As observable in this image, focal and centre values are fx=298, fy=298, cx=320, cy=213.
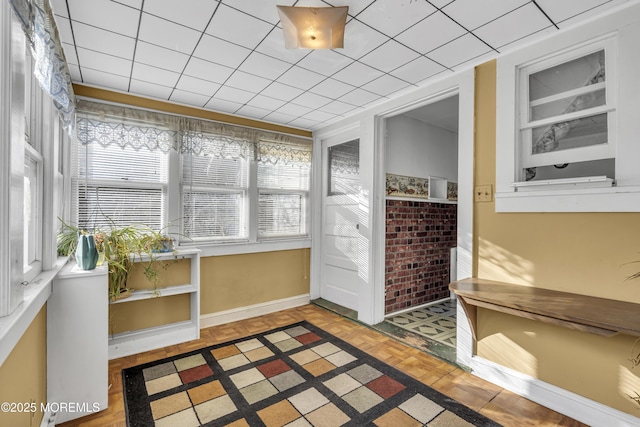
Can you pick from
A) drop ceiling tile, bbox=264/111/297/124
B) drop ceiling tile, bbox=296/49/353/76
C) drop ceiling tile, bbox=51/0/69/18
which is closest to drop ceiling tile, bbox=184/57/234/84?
drop ceiling tile, bbox=296/49/353/76

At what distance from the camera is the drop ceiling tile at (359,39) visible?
77.4 inches

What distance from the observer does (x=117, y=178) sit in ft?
9.98

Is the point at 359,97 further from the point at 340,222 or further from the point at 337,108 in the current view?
the point at 340,222

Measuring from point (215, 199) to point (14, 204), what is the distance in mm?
2358

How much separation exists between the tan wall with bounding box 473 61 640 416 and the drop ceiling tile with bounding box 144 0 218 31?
2.12 metres

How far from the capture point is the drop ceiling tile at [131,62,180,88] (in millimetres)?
2539

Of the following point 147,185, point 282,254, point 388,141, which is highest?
point 388,141

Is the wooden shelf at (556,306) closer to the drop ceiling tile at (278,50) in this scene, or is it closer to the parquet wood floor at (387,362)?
the parquet wood floor at (387,362)

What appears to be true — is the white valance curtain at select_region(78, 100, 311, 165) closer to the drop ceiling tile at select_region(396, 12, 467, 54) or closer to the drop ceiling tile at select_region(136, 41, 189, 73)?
the drop ceiling tile at select_region(136, 41, 189, 73)

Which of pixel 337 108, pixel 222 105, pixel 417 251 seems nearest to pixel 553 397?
pixel 417 251

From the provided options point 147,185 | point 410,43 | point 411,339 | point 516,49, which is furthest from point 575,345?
point 147,185

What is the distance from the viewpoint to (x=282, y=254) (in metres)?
4.15

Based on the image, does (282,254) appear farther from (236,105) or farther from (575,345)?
(575,345)

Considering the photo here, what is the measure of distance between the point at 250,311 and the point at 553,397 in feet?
10.0
